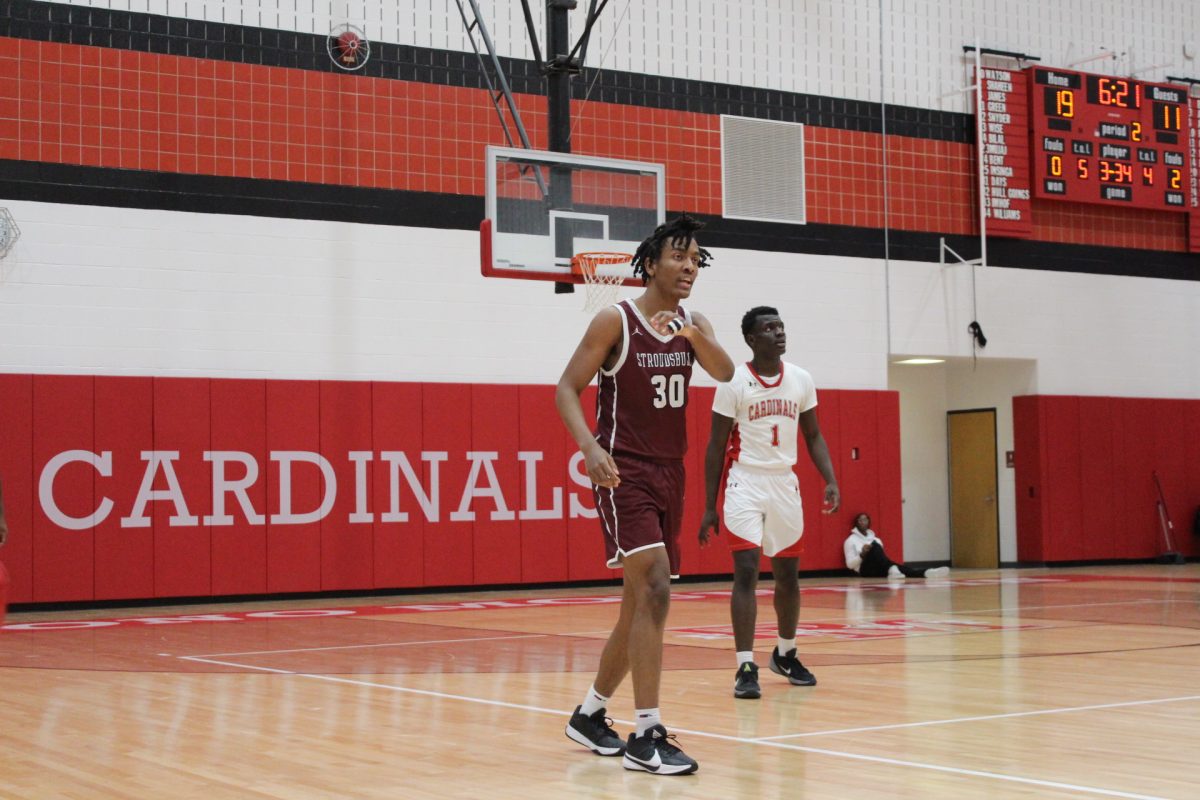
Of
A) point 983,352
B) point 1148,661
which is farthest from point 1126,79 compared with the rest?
point 1148,661

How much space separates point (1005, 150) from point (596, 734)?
16.5 metres

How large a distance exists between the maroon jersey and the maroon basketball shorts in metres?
0.06

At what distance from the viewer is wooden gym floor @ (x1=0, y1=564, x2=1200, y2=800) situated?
4578mm

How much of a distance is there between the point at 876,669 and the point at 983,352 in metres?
13.1

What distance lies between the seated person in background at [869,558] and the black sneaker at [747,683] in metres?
11.9

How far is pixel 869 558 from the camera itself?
18.6 meters

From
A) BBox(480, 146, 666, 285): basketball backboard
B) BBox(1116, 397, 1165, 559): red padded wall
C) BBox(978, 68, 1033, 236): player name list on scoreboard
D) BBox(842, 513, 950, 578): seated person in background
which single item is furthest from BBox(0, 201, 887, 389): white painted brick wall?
BBox(1116, 397, 1165, 559): red padded wall

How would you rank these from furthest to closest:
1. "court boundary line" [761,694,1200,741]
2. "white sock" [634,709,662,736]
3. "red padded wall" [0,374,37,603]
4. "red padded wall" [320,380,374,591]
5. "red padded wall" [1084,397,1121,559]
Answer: "red padded wall" [1084,397,1121,559]
"red padded wall" [320,380,374,591]
"red padded wall" [0,374,37,603]
"court boundary line" [761,694,1200,741]
"white sock" [634,709,662,736]

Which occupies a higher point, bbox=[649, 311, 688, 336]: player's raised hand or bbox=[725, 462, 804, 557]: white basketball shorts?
bbox=[649, 311, 688, 336]: player's raised hand

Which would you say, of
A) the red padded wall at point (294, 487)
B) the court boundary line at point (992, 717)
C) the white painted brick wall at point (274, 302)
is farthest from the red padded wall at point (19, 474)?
the court boundary line at point (992, 717)

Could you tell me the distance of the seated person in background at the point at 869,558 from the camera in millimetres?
18531

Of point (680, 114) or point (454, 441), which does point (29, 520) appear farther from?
point (680, 114)

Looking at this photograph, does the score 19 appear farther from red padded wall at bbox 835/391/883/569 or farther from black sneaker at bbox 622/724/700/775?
black sneaker at bbox 622/724/700/775

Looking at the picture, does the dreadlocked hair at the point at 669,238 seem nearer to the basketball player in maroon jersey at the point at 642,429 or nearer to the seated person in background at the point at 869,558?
the basketball player in maroon jersey at the point at 642,429
